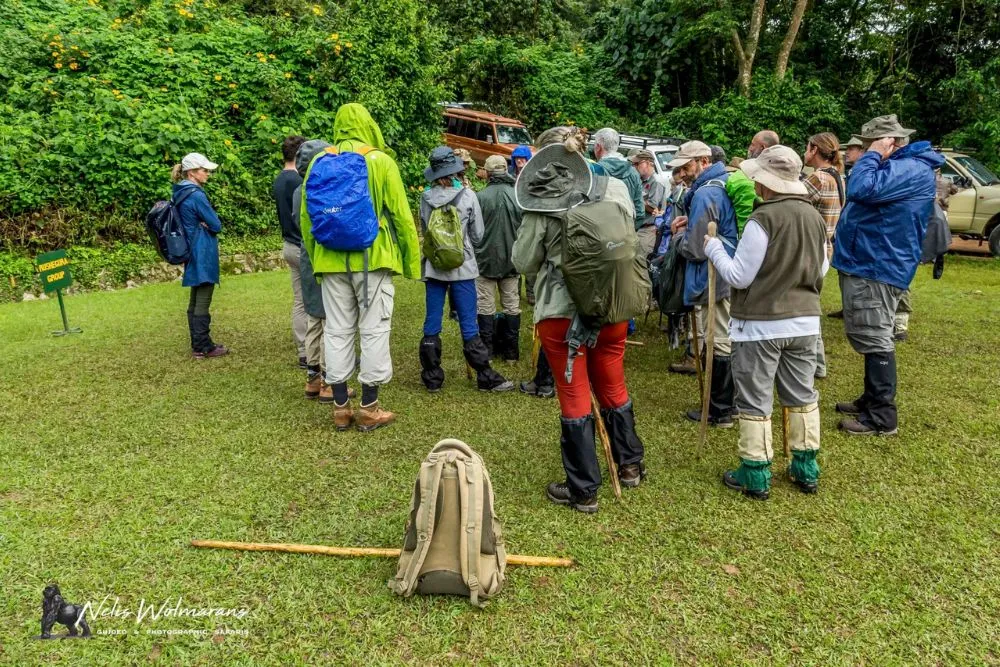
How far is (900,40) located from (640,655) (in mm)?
19443

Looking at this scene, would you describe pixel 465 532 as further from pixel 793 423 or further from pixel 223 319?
pixel 223 319

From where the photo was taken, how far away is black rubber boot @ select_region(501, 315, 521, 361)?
6.20 meters

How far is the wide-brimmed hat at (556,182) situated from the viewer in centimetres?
346

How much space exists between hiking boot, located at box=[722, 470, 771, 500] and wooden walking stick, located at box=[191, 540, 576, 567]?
1.21 m

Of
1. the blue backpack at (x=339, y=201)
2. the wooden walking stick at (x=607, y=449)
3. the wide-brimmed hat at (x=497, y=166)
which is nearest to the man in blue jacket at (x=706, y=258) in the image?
the wooden walking stick at (x=607, y=449)

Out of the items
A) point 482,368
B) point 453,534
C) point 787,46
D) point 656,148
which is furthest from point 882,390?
point 787,46

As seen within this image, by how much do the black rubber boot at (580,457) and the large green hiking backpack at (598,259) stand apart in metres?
0.57

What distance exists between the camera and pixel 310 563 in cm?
322

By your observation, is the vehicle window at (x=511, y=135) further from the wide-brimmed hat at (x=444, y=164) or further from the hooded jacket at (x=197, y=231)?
the wide-brimmed hat at (x=444, y=164)

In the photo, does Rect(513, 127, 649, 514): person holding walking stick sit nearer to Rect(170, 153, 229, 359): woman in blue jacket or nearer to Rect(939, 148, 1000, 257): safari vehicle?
Rect(170, 153, 229, 359): woman in blue jacket

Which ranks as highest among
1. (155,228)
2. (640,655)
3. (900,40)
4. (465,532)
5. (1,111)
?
(900,40)

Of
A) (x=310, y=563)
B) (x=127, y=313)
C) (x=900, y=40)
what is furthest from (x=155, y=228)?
(x=900, y=40)

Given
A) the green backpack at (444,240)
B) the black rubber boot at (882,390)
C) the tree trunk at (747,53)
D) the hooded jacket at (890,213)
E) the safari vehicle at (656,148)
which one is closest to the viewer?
the hooded jacket at (890,213)

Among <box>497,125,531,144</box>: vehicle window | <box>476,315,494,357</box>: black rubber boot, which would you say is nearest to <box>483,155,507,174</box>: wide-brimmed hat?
<box>476,315,494,357</box>: black rubber boot
